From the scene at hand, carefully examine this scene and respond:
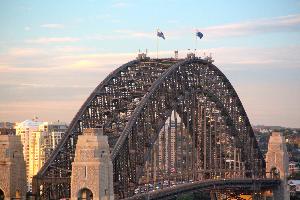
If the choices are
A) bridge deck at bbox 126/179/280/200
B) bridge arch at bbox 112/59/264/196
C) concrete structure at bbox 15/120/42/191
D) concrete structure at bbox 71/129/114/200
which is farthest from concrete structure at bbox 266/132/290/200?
concrete structure at bbox 71/129/114/200

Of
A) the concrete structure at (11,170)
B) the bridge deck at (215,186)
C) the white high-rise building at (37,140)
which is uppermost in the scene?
the white high-rise building at (37,140)

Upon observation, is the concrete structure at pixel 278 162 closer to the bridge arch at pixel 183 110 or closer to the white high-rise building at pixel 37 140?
the bridge arch at pixel 183 110

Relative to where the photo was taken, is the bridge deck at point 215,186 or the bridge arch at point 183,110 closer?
the bridge deck at point 215,186

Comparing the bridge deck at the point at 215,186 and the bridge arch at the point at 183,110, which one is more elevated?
the bridge arch at the point at 183,110

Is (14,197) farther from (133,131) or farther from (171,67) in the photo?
(171,67)

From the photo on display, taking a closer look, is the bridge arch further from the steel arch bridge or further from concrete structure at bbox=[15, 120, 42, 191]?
concrete structure at bbox=[15, 120, 42, 191]

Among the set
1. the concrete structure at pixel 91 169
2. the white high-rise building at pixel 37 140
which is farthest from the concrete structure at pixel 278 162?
the concrete structure at pixel 91 169
